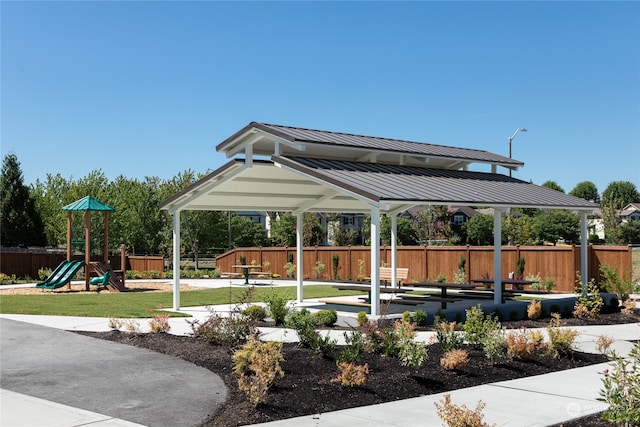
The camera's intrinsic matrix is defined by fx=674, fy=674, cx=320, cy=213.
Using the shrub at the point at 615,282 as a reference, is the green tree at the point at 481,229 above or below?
above

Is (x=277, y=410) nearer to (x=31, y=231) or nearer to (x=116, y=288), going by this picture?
(x=116, y=288)

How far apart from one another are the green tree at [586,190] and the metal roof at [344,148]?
4482 inches

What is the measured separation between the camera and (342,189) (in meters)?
14.4

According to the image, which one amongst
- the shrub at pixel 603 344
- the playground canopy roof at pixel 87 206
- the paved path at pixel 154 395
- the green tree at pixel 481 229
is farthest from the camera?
the green tree at pixel 481 229

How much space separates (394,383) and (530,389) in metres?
1.85

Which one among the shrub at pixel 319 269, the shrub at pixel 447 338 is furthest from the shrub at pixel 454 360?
the shrub at pixel 319 269

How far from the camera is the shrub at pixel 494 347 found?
10484 mm

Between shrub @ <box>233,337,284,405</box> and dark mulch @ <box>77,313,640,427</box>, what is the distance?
0.15 metres

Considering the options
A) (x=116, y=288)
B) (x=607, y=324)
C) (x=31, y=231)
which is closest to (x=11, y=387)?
(x=607, y=324)

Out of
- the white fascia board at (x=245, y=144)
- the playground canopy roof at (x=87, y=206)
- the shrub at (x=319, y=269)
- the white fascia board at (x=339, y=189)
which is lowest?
the shrub at (x=319, y=269)

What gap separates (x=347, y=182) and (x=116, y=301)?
35.0ft

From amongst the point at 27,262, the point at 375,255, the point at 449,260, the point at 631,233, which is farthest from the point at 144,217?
the point at 631,233

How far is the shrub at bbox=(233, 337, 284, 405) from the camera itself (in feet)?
26.4

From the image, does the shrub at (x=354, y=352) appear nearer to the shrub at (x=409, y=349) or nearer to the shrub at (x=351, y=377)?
the shrub at (x=409, y=349)
